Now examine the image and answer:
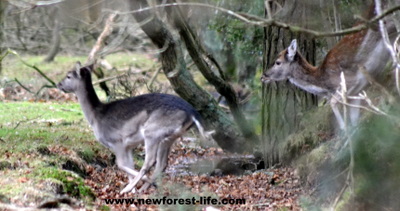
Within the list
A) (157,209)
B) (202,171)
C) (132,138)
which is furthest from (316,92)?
(157,209)

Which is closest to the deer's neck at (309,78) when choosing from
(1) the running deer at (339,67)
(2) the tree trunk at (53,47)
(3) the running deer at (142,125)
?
(1) the running deer at (339,67)

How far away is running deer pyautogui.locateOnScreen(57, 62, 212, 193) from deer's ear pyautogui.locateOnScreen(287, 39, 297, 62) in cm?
209

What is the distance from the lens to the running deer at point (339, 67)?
30.1 ft

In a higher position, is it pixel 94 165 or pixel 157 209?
pixel 94 165

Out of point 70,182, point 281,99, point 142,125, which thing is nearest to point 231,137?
point 281,99

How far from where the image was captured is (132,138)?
8891 mm

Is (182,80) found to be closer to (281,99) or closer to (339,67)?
(281,99)

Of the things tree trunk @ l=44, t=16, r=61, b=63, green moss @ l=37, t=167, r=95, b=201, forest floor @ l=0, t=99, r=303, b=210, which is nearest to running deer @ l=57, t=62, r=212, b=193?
forest floor @ l=0, t=99, r=303, b=210

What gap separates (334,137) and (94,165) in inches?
134

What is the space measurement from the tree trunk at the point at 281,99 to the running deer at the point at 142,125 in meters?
2.16

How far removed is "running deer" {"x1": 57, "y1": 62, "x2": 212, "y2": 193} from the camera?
8.55 metres

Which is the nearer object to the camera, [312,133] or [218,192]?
[218,192]

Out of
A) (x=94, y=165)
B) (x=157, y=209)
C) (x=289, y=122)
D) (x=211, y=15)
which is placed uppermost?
(x=211, y=15)

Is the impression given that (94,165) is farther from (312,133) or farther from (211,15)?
(211,15)
